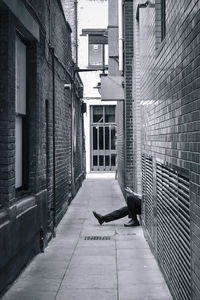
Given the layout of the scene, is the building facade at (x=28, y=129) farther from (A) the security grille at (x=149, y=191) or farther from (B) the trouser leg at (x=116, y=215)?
(A) the security grille at (x=149, y=191)

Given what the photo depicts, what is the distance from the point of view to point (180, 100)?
526 centimetres

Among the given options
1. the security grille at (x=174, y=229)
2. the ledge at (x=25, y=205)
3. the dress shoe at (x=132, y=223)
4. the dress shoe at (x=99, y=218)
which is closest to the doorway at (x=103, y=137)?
the dress shoe at (x=99, y=218)

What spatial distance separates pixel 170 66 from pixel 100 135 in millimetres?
25153

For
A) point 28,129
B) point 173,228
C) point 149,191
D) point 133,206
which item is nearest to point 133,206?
point 133,206

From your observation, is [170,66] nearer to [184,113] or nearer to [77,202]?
[184,113]

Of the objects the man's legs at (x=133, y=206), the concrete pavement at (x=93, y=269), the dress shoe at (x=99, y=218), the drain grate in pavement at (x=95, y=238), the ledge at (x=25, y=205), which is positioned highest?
the ledge at (x=25, y=205)

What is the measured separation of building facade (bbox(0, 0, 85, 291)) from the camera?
658 centimetres

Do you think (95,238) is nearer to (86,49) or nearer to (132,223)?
(132,223)

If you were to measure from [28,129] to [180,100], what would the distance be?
3.80m

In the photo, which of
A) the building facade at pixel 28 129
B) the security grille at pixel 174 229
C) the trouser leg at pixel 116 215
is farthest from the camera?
the trouser leg at pixel 116 215

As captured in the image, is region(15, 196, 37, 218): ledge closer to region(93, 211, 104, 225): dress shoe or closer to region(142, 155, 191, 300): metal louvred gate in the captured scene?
region(142, 155, 191, 300): metal louvred gate

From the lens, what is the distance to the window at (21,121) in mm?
8008

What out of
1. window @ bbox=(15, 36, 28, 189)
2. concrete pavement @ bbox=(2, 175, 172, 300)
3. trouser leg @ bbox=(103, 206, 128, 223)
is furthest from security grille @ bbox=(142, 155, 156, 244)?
window @ bbox=(15, 36, 28, 189)

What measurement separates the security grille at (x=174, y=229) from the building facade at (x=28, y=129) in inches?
76.8
